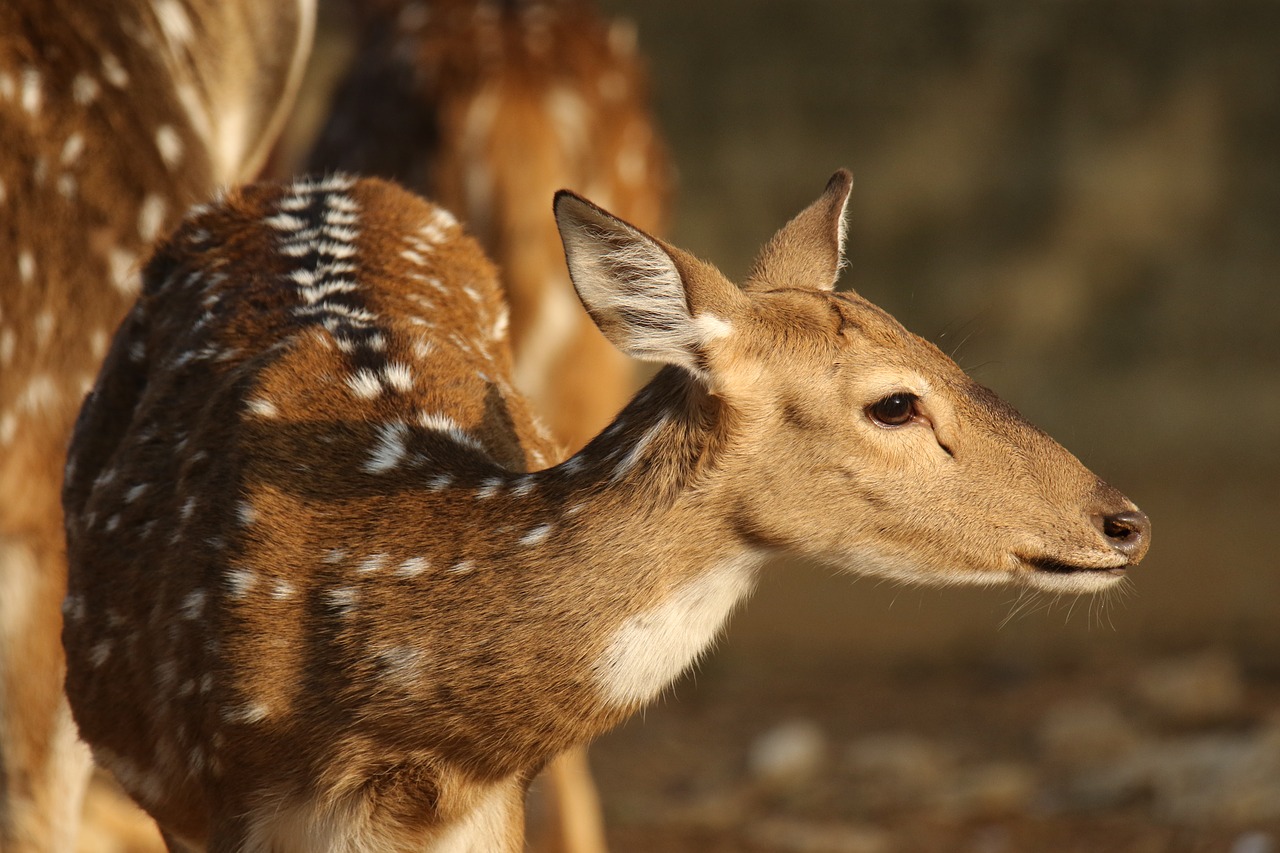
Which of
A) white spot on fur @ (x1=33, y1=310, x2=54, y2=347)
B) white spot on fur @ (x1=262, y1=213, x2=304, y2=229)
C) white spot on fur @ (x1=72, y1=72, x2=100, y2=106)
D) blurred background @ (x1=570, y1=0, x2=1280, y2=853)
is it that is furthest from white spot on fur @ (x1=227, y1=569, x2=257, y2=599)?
blurred background @ (x1=570, y1=0, x2=1280, y2=853)

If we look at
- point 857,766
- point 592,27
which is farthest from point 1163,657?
point 592,27

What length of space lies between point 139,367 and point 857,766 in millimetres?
3842

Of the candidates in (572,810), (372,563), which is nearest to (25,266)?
(372,563)

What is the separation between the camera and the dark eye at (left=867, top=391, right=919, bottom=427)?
134 inches

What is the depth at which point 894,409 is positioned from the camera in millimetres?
3418

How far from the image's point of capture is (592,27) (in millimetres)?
6457

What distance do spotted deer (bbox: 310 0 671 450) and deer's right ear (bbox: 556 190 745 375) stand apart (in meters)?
2.48

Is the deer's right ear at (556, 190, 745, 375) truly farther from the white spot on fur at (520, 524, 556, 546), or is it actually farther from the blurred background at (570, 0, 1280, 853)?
the blurred background at (570, 0, 1280, 853)

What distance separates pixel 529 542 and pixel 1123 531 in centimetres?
112

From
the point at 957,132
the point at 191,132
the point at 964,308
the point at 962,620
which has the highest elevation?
the point at 191,132

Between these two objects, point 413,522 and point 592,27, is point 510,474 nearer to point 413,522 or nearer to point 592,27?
point 413,522

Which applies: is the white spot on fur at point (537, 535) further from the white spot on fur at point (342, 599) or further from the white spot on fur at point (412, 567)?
the white spot on fur at point (342, 599)

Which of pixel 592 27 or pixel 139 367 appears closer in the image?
pixel 139 367

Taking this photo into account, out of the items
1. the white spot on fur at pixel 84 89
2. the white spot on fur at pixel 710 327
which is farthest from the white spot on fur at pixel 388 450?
the white spot on fur at pixel 84 89
